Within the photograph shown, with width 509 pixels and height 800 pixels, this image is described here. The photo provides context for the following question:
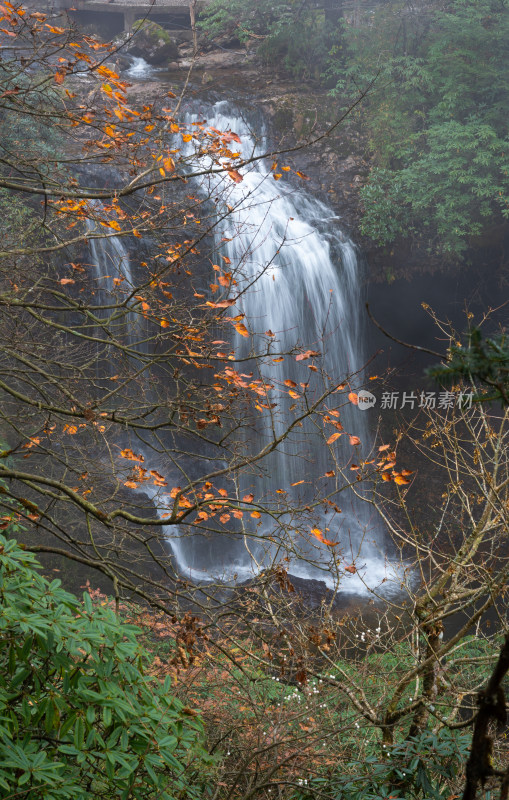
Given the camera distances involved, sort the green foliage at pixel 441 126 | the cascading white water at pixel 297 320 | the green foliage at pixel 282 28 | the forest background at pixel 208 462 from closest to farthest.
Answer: the forest background at pixel 208 462 → the cascading white water at pixel 297 320 → the green foliage at pixel 441 126 → the green foliage at pixel 282 28

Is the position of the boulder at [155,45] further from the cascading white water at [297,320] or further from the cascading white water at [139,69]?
the cascading white water at [297,320]

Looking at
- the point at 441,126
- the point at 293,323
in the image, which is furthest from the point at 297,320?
the point at 441,126

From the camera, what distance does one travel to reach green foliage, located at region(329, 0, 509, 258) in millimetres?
12875

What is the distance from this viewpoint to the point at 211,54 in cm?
1638

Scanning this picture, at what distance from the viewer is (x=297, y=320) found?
42.1 ft

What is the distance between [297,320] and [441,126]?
17.0 ft

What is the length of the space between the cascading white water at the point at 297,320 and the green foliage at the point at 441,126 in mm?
1593

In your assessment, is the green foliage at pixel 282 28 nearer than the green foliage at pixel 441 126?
No

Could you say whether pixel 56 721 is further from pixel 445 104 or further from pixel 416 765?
pixel 445 104

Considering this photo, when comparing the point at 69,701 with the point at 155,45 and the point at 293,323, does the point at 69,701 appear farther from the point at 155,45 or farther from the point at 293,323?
the point at 155,45

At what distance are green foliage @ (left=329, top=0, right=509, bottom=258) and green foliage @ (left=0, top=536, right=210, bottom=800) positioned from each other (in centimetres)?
1251

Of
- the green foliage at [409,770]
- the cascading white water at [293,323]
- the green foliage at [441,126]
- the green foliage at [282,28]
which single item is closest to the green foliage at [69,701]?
the green foliage at [409,770]

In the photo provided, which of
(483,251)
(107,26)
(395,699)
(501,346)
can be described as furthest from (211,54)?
(501,346)

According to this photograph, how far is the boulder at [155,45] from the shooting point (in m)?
15.7
